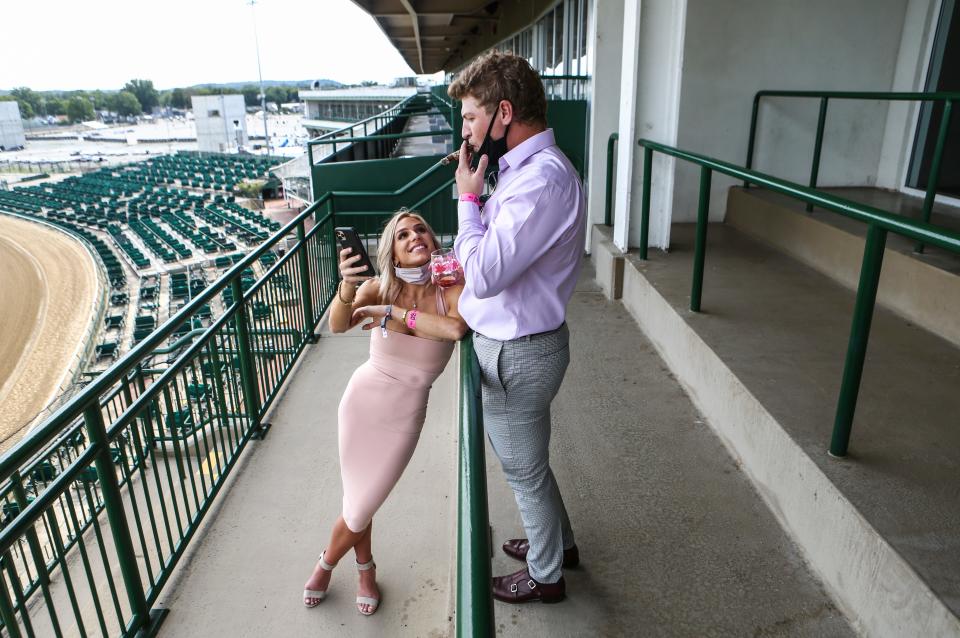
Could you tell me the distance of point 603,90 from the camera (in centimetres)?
633

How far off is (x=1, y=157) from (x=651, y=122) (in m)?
114

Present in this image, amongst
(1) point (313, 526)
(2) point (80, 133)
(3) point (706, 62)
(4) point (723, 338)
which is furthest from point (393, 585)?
(2) point (80, 133)

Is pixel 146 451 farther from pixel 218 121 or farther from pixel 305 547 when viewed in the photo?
pixel 218 121

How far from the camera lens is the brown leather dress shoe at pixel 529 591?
2236 mm

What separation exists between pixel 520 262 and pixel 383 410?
3.55 ft

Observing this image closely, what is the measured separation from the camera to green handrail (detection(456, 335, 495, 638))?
86cm

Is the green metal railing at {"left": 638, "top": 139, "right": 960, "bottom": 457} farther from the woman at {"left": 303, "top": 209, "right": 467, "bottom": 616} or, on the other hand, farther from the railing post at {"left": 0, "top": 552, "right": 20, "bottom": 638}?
the railing post at {"left": 0, "top": 552, "right": 20, "bottom": 638}

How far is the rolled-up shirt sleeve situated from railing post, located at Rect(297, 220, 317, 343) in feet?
13.9

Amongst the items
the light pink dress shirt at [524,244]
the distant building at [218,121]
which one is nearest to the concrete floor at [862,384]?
the light pink dress shirt at [524,244]

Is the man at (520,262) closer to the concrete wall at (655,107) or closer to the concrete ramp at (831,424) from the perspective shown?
the concrete ramp at (831,424)

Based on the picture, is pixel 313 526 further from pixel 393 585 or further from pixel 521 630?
pixel 521 630

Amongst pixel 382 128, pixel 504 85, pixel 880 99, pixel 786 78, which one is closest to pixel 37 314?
pixel 382 128

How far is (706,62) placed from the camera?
5.85 m

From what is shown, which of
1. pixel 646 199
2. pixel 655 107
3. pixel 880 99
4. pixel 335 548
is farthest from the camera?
pixel 880 99
